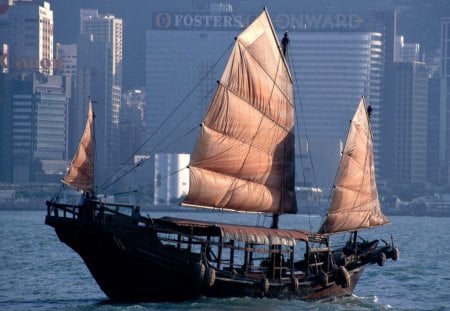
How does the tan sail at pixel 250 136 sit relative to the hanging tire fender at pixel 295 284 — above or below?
above

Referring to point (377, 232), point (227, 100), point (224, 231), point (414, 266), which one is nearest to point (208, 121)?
point (227, 100)

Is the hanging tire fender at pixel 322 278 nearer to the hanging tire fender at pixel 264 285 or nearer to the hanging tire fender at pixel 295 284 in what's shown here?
the hanging tire fender at pixel 295 284

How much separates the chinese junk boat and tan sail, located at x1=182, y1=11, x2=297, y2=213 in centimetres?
4

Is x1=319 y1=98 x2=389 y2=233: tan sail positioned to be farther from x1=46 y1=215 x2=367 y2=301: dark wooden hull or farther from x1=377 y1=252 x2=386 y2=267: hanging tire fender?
x1=46 y1=215 x2=367 y2=301: dark wooden hull

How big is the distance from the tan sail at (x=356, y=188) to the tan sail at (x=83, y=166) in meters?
9.91

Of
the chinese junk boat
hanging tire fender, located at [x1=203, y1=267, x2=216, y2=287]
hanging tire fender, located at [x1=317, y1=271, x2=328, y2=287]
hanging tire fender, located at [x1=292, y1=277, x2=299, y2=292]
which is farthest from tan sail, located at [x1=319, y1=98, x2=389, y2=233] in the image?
hanging tire fender, located at [x1=203, y1=267, x2=216, y2=287]

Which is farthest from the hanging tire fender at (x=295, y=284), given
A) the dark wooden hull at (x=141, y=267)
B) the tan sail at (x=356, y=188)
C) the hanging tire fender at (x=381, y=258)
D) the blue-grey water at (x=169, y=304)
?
the hanging tire fender at (x=381, y=258)

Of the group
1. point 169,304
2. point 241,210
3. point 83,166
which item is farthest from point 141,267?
point 241,210

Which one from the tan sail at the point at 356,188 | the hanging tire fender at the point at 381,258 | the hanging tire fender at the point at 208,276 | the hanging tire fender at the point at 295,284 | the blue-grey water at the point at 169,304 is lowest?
the blue-grey water at the point at 169,304

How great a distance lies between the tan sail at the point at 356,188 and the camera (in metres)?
72.2

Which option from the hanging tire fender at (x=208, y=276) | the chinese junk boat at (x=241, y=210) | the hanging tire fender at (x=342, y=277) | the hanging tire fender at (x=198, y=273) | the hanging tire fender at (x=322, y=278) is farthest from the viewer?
the hanging tire fender at (x=342, y=277)

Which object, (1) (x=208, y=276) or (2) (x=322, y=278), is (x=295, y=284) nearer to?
(2) (x=322, y=278)

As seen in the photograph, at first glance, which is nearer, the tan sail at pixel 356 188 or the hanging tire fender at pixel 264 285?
the hanging tire fender at pixel 264 285

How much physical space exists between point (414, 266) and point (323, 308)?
27.7 metres
